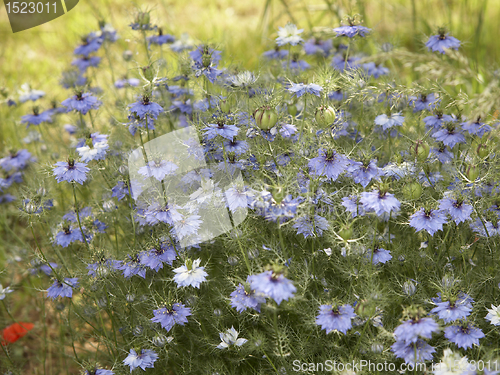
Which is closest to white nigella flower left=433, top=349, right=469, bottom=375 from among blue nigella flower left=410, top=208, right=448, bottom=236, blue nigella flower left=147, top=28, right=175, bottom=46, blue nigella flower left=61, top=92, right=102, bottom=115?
blue nigella flower left=410, top=208, right=448, bottom=236

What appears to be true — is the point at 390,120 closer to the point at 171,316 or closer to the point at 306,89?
the point at 306,89

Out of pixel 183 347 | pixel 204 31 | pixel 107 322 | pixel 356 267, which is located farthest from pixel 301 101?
pixel 204 31

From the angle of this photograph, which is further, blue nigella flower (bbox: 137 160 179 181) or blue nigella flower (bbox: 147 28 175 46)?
blue nigella flower (bbox: 147 28 175 46)

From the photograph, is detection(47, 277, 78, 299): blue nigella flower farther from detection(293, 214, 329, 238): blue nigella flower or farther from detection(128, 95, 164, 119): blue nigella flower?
detection(293, 214, 329, 238): blue nigella flower

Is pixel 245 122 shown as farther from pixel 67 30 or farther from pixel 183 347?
pixel 67 30

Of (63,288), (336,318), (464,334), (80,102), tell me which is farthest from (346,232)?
(80,102)

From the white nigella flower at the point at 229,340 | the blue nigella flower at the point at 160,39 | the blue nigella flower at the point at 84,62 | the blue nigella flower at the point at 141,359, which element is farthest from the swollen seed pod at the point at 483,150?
the blue nigella flower at the point at 84,62

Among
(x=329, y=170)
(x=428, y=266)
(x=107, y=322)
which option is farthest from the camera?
(x=107, y=322)
